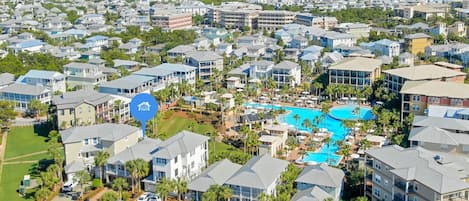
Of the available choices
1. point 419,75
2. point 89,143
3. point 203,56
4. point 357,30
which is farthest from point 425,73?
point 357,30

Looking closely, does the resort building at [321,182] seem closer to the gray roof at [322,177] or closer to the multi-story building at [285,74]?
the gray roof at [322,177]

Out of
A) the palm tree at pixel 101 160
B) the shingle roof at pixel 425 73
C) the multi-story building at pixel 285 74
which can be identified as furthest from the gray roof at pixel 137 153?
the multi-story building at pixel 285 74

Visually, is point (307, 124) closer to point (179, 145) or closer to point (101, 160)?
point (179, 145)

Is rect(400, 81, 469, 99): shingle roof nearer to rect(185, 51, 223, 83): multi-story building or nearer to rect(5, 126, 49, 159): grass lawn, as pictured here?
rect(185, 51, 223, 83): multi-story building

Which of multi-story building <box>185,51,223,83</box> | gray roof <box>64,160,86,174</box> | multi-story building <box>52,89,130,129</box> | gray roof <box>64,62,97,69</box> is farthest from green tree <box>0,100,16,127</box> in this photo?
multi-story building <box>185,51,223,83</box>

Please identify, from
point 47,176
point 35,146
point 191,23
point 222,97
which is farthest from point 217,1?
point 47,176

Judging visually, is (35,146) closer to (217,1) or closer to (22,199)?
(22,199)

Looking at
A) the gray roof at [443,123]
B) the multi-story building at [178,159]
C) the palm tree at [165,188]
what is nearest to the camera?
the palm tree at [165,188]
